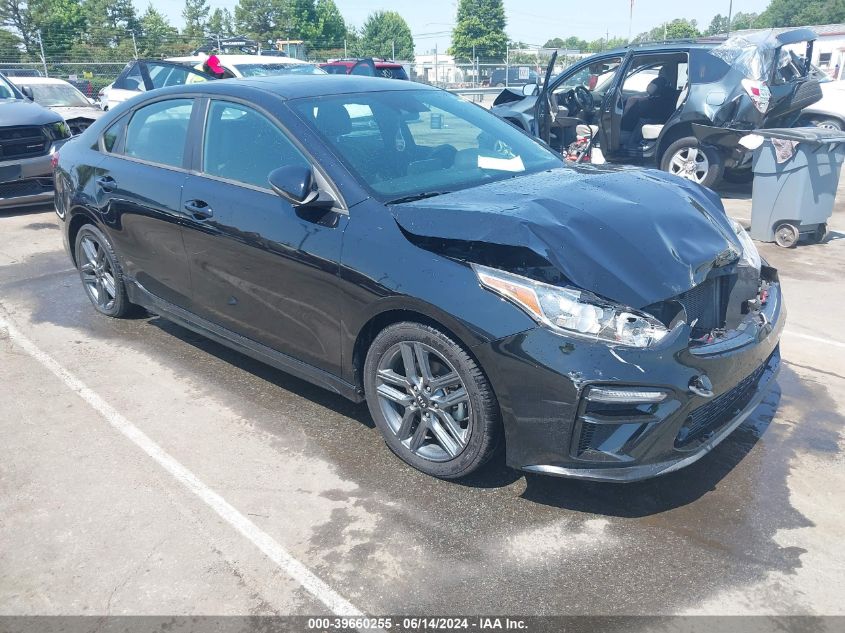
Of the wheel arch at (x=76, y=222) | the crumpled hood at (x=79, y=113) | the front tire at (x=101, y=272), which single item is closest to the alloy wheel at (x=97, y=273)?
the front tire at (x=101, y=272)

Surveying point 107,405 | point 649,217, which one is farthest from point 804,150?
point 107,405

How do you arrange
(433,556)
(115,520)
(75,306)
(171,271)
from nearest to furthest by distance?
(433,556), (115,520), (171,271), (75,306)

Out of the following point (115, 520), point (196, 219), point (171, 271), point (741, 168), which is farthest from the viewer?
point (741, 168)

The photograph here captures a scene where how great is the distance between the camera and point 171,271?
438 cm

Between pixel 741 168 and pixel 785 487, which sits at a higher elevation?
pixel 741 168

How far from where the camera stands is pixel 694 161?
9156mm

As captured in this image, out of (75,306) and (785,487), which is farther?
(75,306)

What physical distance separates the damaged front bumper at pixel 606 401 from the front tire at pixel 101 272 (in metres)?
3.33

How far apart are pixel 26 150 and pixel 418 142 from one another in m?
7.15

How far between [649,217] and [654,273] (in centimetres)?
42

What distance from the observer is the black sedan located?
275cm

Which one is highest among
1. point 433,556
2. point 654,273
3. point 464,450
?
point 654,273

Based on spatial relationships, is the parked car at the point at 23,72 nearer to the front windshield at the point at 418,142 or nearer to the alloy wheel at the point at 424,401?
the front windshield at the point at 418,142

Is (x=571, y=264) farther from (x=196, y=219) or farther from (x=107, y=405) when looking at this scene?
(x=107, y=405)
